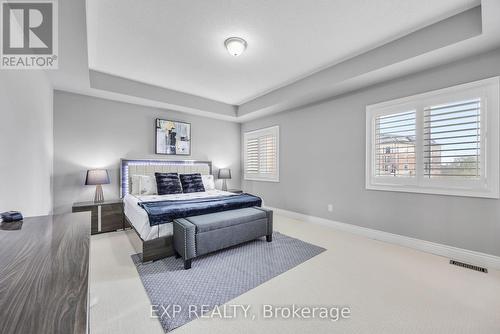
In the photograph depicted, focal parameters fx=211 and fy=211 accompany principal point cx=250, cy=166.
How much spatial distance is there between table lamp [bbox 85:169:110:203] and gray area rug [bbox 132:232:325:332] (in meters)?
1.71

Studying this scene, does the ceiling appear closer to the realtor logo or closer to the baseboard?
the realtor logo

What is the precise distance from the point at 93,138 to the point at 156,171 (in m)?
1.26

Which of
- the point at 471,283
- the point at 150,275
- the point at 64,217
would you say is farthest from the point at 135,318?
the point at 471,283

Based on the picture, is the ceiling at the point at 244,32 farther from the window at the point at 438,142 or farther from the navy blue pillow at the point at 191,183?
the navy blue pillow at the point at 191,183

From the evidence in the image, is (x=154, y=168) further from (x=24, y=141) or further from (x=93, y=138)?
(x=24, y=141)

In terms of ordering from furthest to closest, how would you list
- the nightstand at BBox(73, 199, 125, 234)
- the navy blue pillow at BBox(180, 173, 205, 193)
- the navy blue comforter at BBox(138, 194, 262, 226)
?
the navy blue pillow at BBox(180, 173, 205, 193)
the nightstand at BBox(73, 199, 125, 234)
the navy blue comforter at BBox(138, 194, 262, 226)

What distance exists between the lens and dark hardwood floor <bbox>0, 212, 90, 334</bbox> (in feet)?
1.84

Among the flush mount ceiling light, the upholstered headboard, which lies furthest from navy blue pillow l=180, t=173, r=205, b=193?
the flush mount ceiling light

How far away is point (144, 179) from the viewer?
4.03 metres

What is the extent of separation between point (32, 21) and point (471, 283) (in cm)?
502

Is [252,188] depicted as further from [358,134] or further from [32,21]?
[32,21]

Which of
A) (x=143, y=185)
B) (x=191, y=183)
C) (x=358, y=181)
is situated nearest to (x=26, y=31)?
(x=143, y=185)

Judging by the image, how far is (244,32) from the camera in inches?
99.2

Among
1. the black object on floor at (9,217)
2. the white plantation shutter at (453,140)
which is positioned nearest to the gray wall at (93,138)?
the black object on floor at (9,217)
